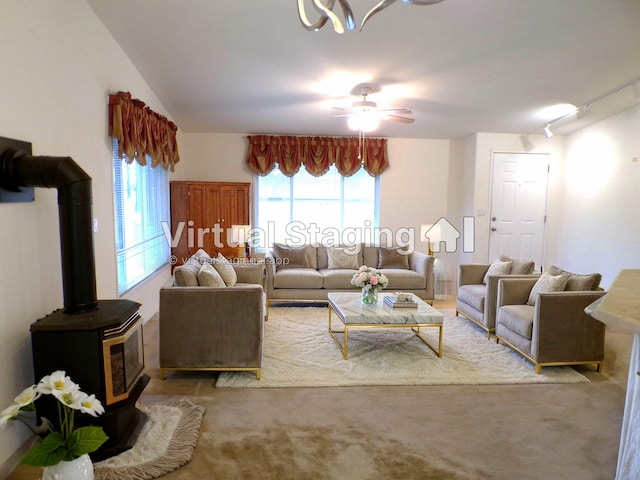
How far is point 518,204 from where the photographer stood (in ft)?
20.2

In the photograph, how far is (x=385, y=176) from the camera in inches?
249

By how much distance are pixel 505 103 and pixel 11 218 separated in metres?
5.12

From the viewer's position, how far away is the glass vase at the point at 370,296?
3.83m

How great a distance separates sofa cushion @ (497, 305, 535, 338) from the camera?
11.0ft

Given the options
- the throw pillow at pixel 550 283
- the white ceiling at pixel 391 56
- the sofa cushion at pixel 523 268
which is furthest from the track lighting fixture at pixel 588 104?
the throw pillow at pixel 550 283

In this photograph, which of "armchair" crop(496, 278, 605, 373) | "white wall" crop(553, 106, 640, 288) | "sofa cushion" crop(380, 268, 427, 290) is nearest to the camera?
"armchair" crop(496, 278, 605, 373)

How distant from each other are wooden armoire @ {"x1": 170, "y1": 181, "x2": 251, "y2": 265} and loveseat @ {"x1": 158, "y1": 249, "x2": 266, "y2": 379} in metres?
2.69

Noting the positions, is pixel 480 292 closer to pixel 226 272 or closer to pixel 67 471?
pixel 226 272

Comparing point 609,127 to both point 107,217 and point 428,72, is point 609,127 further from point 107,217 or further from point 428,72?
point 107,217

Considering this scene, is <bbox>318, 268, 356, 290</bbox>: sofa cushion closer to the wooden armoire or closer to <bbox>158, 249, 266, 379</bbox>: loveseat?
the wooden armoire

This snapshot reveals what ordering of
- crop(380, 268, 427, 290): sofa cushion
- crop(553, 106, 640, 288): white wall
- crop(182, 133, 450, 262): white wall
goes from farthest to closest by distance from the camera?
crop(182, 133, 450, 262): white wall
crop(380, 268, 427, 290): sofa cushion
crop(553, 106, 640, 288): white wall

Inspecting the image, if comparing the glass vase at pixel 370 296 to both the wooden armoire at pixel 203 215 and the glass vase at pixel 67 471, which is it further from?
the glass vase at pixel 67 471

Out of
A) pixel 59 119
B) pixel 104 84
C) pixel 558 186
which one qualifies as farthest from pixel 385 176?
pixel 59 119

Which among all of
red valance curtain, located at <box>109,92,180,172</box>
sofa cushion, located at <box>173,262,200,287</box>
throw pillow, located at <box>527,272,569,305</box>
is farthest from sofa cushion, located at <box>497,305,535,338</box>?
red valance curtain, located at <box>109,92,180,172</box>
